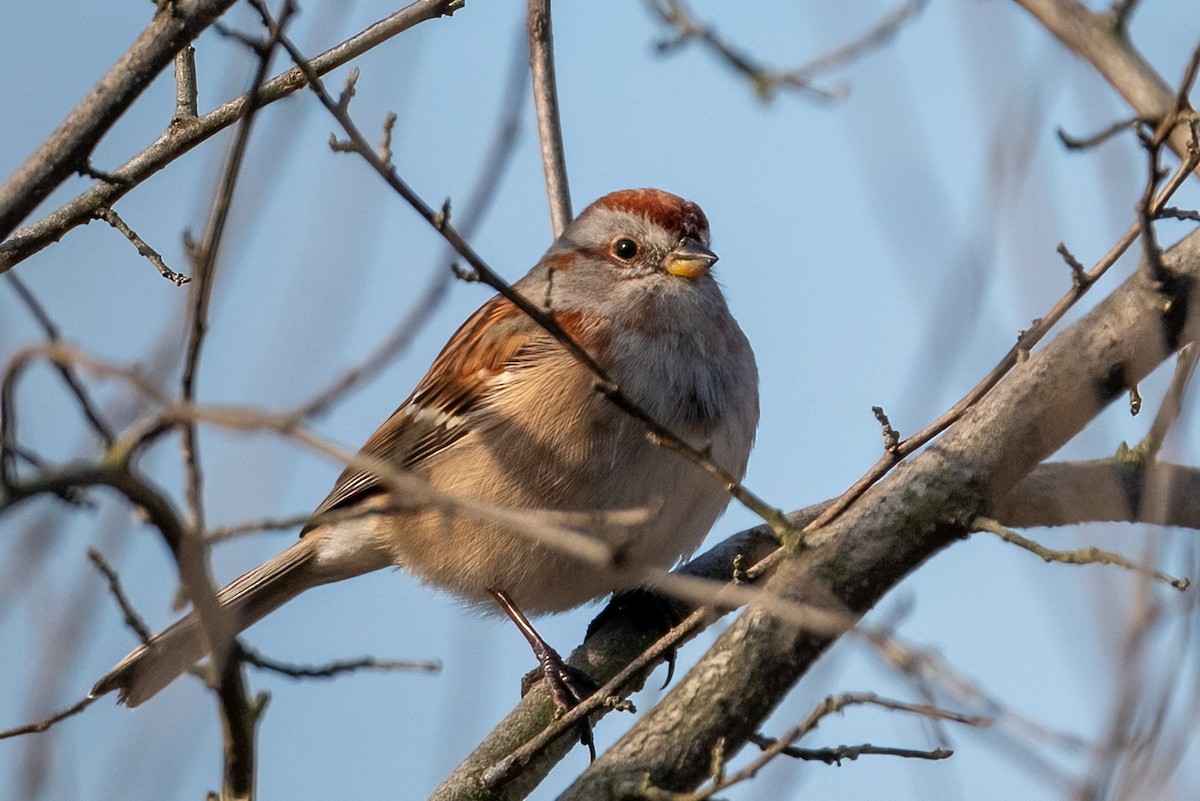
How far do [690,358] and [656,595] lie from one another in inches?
33.4

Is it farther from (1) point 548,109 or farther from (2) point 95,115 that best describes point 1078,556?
(1) point 548,109

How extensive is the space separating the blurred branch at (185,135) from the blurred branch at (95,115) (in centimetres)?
41

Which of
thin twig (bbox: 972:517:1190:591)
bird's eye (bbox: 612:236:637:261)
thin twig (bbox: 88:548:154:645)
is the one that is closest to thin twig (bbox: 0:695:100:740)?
thin twig (bbox: 88:548:154:645)

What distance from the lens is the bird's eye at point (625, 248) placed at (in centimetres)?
543

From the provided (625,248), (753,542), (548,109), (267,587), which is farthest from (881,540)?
(267,587)

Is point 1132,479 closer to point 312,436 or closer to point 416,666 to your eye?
point 416,666

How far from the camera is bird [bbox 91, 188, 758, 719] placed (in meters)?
4.71

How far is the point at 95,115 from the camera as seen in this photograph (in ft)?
10.8

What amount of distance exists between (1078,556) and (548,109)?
3181mm

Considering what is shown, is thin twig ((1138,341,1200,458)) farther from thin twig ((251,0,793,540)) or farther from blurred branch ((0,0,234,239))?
blurred branch ((0,0,234,239))

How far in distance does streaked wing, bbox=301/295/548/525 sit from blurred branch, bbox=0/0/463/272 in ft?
4.97

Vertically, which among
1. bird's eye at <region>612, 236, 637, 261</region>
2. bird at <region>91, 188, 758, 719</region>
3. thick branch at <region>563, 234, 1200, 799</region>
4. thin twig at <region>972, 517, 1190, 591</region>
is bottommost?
thin twig at <region>972, 517, 1190, 591</region>

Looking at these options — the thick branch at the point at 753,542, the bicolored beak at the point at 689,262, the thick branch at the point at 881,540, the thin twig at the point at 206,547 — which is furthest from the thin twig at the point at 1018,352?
the bicolored beak at the point at 689,262

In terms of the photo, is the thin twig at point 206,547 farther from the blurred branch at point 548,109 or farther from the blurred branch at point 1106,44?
the blurred branch at point 548,109
